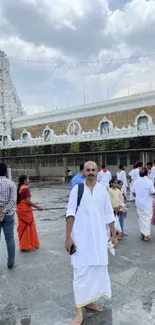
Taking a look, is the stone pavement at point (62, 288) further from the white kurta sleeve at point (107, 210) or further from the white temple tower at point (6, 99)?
the white temple tower at point (6, 99)

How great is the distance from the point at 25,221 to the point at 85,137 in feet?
62.3

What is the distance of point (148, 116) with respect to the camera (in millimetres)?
24703

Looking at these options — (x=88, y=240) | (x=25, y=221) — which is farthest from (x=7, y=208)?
(x=88, y=240)

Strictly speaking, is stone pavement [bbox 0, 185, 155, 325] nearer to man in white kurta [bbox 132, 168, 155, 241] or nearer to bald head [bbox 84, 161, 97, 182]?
man in white kurta [bbox 132, 168, 155, 241]

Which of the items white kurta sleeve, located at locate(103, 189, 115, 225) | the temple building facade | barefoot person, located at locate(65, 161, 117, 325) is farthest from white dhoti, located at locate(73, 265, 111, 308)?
the temple building facade

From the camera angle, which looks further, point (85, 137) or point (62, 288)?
point (85, 137)

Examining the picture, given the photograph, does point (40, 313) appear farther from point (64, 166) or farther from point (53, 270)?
point (64, 166)

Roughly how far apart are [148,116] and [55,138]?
8.06 metres

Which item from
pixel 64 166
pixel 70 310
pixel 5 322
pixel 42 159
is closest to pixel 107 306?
pixel 70 310

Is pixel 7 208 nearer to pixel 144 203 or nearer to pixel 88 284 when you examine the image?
pixel 88 284

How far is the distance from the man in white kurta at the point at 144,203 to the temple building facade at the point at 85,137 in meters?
13.6

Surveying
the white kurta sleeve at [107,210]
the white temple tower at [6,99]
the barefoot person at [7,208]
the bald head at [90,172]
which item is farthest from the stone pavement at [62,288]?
the white temple tower at [6,99]

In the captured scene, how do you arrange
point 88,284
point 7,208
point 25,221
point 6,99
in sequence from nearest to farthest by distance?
1. point 88,284
2. point 7,208
3. point 25,221
4. point 6,99

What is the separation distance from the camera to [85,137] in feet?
79.0
